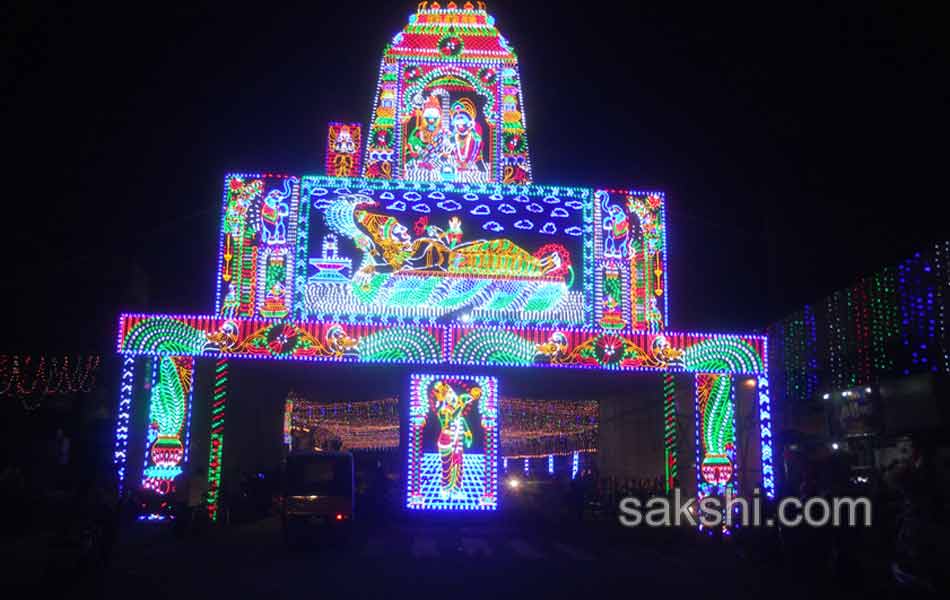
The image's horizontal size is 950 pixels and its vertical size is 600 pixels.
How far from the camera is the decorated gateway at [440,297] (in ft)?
66.4

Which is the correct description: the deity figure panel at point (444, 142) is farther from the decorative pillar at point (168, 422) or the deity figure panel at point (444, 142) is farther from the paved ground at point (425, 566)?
the paved ground at point (425, 566)

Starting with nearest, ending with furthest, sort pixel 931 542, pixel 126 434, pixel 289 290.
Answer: pixel 931 542
pixel 126 434
pixel 289 290

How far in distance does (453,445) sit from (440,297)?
4.53m

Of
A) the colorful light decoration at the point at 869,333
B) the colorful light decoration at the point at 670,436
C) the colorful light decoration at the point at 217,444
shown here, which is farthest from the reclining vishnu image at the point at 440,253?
the colorful light decoration at the point at 869,333

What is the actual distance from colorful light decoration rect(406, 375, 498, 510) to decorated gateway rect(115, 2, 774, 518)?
4 cm

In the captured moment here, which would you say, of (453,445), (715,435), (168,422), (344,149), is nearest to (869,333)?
(715,435)

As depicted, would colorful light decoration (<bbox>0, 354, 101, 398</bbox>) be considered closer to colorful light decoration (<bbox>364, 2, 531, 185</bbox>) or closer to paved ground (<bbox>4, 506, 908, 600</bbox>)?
paved ground (<bbox>4, 506, 908, 600</bbox>)

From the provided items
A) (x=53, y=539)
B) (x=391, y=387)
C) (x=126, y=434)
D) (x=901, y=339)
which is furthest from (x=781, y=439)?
(x=53, y=539)

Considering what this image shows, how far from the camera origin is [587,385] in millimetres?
29812

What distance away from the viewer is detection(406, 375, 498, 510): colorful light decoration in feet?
76.4

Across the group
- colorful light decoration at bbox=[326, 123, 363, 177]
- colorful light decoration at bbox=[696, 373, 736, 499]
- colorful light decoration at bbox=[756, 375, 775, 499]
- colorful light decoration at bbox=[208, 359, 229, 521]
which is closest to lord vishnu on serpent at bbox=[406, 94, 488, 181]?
colorful light decoration at bbox=[326, 123, 363, 177]

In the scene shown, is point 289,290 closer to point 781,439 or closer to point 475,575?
point 475,575

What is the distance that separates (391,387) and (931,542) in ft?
78.9

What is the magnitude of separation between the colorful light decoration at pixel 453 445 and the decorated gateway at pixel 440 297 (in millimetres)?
42
